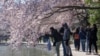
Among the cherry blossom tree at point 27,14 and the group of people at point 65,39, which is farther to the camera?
the cherry blossom tree at point 27,14

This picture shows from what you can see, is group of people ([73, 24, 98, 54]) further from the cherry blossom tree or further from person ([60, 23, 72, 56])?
the cherry blossom tree

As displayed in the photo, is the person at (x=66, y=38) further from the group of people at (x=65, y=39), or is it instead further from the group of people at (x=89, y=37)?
the group of people at (x=89, y=37)

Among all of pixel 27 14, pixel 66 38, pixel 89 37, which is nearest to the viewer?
pixel 66 38

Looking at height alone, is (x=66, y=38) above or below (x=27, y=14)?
below

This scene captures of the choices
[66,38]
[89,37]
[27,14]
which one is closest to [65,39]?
[66,38]

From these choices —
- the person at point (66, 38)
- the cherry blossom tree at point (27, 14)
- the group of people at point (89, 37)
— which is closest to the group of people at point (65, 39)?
the person at point (66, 38)

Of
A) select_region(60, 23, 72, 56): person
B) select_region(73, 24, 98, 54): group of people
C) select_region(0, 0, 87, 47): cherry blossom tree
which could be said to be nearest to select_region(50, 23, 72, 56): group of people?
select_region(60, 23, 72, 56): person

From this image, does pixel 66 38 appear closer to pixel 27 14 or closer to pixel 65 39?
pixel 65 39

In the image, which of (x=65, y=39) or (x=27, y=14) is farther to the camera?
(x=27, y=14)

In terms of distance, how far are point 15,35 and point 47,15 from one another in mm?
2334

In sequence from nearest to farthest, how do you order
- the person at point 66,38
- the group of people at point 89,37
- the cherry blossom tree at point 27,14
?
the person at point 66,38
the group of people at point 89,37
the cherry blossom tree at point 27,14

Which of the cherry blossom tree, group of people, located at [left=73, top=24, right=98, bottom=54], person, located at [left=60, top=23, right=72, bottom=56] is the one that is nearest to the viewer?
person, located at [left=60, top=23, right=72, bottom=56]

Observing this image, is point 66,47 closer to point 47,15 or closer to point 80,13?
point 47,15

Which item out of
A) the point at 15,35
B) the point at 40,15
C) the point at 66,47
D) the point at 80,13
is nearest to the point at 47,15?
the point at 40,15
